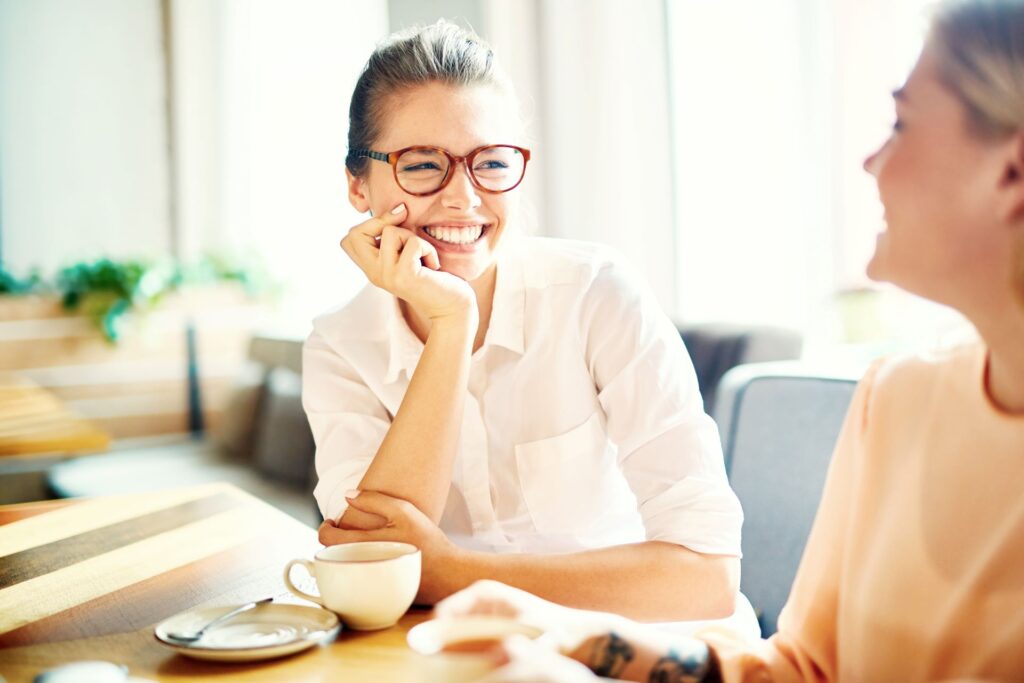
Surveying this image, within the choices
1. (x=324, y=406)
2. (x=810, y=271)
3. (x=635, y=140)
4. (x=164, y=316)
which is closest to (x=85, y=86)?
(x=164, y=316)

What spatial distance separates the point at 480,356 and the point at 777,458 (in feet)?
1.64

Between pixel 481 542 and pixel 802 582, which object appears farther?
pixel 481 542

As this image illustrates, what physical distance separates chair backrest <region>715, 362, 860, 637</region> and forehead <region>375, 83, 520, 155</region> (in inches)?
23.5

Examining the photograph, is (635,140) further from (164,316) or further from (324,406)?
(164,316)

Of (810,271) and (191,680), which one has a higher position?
(810,271)

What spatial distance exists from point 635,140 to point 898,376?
278 centimetres

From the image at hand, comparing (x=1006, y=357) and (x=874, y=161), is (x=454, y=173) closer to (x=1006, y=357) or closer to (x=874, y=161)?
(x=874, y=161)

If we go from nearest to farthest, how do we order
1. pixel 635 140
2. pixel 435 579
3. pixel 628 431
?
pixel 435 579
pixel 628 431
pixel 635 140

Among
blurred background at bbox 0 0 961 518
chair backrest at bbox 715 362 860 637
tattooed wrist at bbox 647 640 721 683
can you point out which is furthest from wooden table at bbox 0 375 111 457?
tattooed wrist at bbox 647 640 721 683

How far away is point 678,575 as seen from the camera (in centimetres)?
114

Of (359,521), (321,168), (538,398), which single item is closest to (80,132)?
(321,168)

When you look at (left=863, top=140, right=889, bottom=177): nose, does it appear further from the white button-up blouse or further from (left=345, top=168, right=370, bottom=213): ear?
(left=345, top=168, right=370, bottom=213): ear

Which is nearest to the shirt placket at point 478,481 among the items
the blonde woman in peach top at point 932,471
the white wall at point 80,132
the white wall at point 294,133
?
the blonde woman in peach top at point 932,471

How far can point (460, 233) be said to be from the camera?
1.45m
